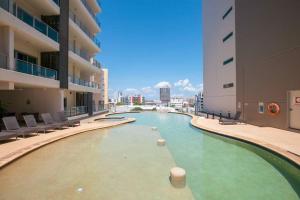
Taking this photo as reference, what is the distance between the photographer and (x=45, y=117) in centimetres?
1119

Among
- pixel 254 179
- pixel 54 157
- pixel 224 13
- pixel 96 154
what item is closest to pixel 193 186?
pixel 254 179

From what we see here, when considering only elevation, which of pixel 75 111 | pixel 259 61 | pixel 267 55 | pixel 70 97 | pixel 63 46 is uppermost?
pixel 63 46

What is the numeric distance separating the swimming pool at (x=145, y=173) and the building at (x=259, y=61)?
189 inches

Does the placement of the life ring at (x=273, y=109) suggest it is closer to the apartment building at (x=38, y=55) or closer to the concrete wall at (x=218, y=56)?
the concrete wall at (x=218, y=56)

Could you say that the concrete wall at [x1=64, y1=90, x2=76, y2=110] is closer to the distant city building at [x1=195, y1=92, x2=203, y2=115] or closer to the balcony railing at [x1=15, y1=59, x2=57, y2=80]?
the balcony railing at [x1=15, y1=59, x2=57, y2=80]

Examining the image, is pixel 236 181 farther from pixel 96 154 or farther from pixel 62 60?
pixel 62 60

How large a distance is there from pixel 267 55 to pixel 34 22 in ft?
45.8

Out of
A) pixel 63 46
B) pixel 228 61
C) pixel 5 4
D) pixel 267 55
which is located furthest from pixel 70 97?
pixel 267 55

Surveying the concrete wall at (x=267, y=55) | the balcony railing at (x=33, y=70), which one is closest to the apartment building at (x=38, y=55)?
the balcony railing at (x=33, y=70)

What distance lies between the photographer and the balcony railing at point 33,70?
9.93 m

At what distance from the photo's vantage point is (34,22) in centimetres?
1135

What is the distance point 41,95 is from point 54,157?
31.2ft

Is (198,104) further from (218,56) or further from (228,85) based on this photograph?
(228,85)

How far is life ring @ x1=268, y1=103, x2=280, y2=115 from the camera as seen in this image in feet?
37.1
